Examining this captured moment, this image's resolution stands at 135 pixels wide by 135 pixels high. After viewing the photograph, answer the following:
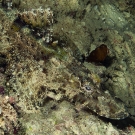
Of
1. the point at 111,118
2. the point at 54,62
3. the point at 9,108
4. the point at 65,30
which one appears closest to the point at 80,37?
the point at 65,30

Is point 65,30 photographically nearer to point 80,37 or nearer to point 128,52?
point 80,37

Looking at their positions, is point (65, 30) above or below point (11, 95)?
above

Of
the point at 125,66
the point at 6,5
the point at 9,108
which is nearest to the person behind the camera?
the point at 9,108

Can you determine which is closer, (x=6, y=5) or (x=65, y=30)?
(x=6, y=5)

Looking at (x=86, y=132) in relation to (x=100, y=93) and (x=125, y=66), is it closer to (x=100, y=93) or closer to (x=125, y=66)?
(x=100, y=93)

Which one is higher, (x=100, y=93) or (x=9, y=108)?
(x=100, y=93)

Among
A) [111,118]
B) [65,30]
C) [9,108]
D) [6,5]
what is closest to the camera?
[9,108]

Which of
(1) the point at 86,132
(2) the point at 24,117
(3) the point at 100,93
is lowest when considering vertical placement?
(2) the point at 24,117

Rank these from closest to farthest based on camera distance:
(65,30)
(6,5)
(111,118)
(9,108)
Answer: (9,108)
(111,118)
(6,5)
(65,30)

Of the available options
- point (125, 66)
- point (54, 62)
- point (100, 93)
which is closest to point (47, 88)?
point (54, 62)
